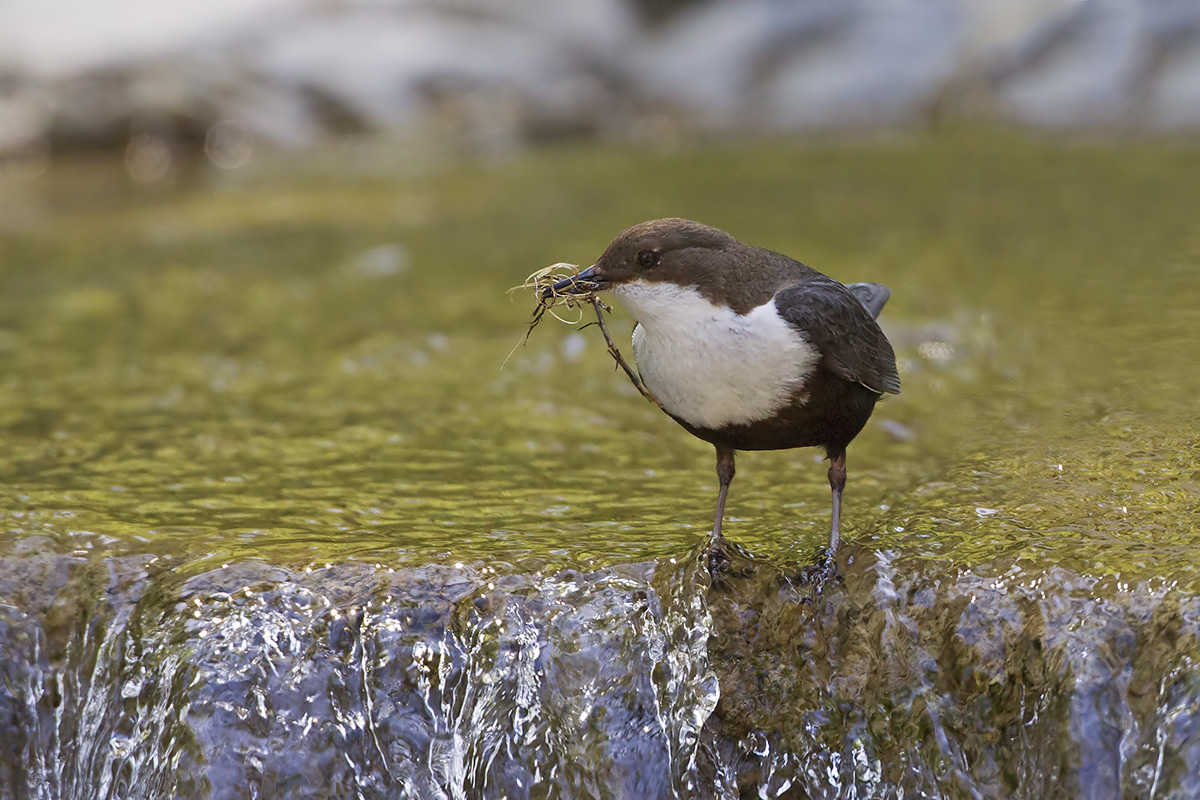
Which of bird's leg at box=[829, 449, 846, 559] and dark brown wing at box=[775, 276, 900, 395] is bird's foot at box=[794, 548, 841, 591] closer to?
bird's leg at box=[829, 449, 846, 559]

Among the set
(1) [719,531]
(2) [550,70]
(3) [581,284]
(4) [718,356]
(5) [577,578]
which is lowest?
(5) [577,578]

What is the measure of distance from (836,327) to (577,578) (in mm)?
997

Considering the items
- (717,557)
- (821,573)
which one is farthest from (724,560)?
(821,573)

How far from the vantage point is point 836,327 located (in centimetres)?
334

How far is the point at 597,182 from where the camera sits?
11.1 meters

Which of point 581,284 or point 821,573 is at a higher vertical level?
point 581,284

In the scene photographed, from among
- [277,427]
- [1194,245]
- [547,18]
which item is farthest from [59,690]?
[547,18]

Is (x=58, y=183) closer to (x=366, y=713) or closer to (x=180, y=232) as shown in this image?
(x=180, y=232)

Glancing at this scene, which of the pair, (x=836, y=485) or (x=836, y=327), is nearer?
(x=836, y=327)

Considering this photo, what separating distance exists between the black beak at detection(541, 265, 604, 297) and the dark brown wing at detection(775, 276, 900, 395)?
1.57 ft

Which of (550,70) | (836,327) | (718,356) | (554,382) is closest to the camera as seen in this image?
(718,356)

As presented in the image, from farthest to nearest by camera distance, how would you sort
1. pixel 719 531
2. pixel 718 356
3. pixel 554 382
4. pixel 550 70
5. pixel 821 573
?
pixel 550 70 → pixel 554 382 → pixel 719 531 → pixel 821 573 → pixel 718 356

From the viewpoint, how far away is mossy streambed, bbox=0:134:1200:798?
3.29 m

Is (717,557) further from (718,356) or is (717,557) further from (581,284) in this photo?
(581,284)
